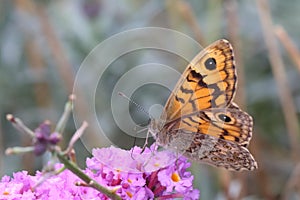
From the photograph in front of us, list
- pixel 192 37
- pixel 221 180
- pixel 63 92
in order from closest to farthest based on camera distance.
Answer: pixel 221 180 < pixel 192 37 < pixel 63 92

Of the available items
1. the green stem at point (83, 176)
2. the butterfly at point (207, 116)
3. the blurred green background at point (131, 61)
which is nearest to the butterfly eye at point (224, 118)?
the butterfly at point (207, 116)

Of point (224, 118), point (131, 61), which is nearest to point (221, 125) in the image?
point (224, 118)

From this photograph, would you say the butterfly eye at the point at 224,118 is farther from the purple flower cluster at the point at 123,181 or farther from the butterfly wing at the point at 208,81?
the purple flower cluster at the point at 123,181

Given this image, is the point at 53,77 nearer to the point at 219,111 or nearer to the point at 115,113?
the point at 115,113

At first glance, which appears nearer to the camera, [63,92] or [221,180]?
[221,180]

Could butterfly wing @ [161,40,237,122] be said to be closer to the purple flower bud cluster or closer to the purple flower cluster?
the purple flower cluster

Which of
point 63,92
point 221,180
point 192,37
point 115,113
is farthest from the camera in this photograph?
point 63,92

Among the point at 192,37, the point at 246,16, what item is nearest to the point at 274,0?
the point at 246,16
